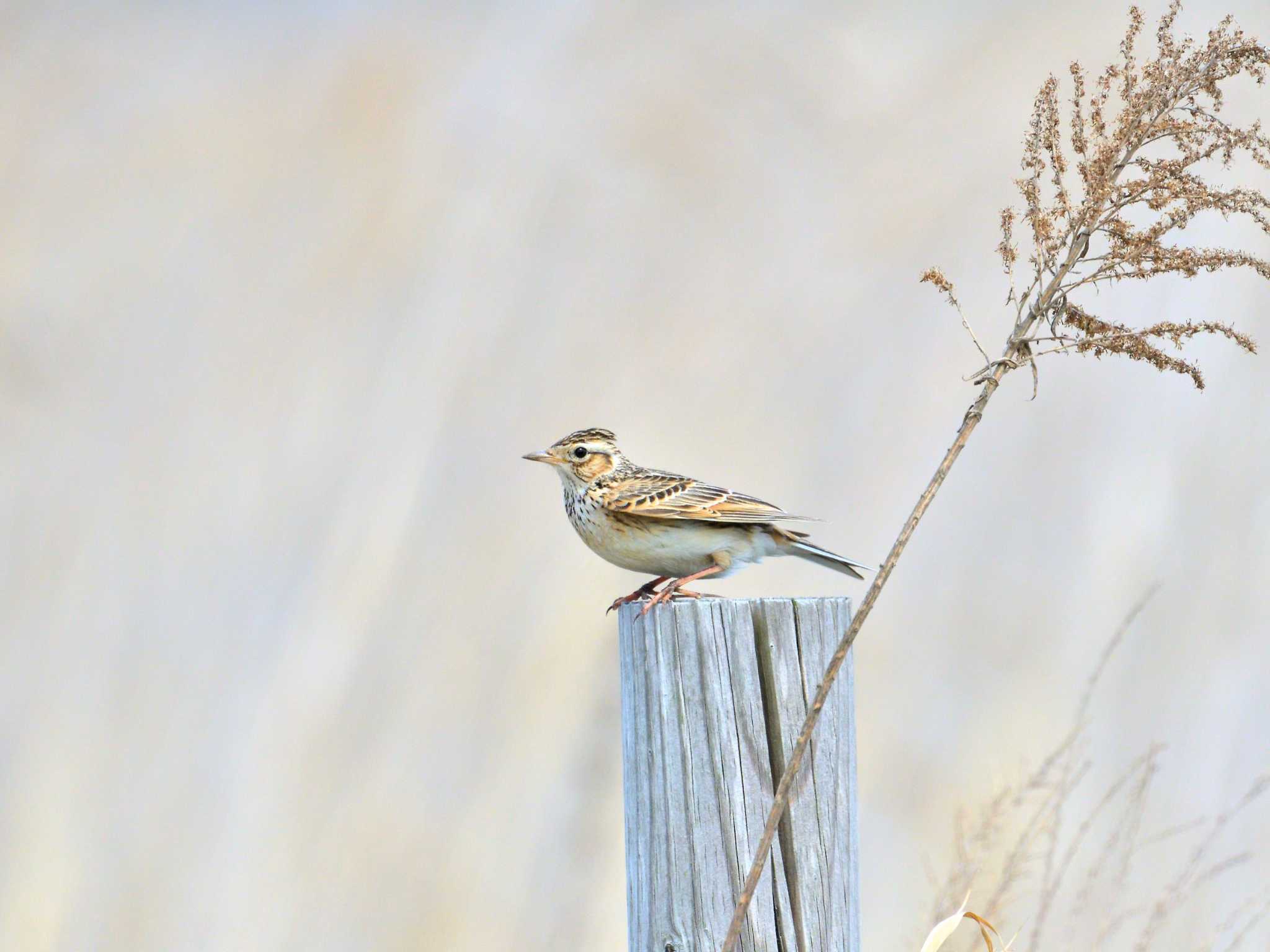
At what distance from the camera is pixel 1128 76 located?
8.65ft

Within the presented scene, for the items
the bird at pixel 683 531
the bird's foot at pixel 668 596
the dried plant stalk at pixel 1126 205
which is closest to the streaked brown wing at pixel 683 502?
the bird at pixel 683 531

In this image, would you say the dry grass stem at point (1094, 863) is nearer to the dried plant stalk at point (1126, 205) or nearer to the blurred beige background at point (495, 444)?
the blurred beige background at point (495, 444)

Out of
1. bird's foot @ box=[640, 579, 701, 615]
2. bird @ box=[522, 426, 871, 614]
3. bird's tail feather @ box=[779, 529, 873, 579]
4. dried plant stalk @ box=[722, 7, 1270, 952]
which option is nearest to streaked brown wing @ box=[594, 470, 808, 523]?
bird @ box=[522, 426, 871, 614]

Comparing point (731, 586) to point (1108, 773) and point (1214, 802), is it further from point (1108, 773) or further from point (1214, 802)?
point (1214, 802)

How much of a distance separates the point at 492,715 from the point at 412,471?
9.60 feet

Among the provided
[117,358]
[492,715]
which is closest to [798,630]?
[492,715]

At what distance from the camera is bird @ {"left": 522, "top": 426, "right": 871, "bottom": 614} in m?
4.24

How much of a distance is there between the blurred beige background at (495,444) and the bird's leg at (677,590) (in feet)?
18.5

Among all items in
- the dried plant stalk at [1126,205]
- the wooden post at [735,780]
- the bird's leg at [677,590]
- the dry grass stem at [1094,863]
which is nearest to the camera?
the dried plant stalk at [1126,205]

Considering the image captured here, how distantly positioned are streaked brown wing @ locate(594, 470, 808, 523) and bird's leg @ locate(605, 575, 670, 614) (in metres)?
0.21

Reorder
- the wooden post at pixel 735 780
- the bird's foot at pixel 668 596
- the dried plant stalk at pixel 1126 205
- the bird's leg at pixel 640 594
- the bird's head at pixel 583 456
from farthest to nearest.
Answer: the bird's head at pixel 583 456 < the bird's leg at pixel 640 594 < the bird's foot at pixel 668 596 < the wooden post at pixel 735 780 < the dried plant stalk at pixel 1126 205

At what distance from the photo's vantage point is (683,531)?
14.0 feet

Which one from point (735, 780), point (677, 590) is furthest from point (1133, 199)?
point (677, 590)

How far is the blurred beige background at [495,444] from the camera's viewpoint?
1098 centimetres
